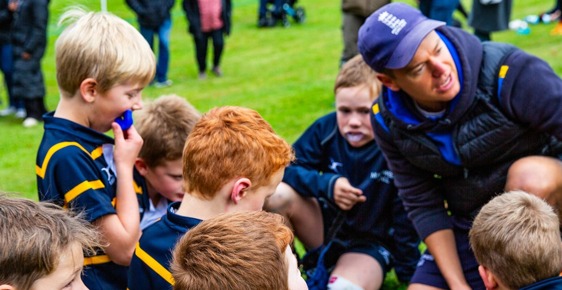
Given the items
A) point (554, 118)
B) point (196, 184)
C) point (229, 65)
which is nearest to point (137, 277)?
point (196, 184)

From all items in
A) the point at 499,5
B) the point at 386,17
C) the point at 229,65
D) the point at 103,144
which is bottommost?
the point at 229,65

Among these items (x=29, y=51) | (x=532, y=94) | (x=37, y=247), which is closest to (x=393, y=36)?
(x=532, y=94)

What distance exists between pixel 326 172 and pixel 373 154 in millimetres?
309

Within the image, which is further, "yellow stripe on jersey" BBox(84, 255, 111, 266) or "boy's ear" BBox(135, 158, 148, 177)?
"boy's ear" BBox(135, 158, 148, 177)

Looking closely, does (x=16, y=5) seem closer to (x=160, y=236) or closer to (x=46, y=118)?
(x=46, y=118)

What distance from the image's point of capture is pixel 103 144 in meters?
3.22

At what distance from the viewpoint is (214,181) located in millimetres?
2725

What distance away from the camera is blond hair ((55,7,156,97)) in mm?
3150

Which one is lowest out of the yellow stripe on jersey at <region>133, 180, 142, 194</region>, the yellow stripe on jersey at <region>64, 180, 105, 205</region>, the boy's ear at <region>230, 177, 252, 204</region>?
the yellow stripe on jersey at <region>133, 180, 142, 194</region>

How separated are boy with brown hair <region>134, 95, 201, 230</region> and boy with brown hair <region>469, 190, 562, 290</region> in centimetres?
140

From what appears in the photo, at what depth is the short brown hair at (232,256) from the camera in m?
2.00

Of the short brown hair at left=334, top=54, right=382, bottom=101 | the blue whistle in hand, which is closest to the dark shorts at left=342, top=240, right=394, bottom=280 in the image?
the short brown hair at left=334, top=54, right=382, bottom=101

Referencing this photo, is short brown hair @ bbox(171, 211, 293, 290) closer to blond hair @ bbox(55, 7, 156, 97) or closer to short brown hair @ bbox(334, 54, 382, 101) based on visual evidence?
blond hair @ bbox(55, 7, 156, 97)

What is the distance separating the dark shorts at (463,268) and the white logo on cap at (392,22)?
106cm
